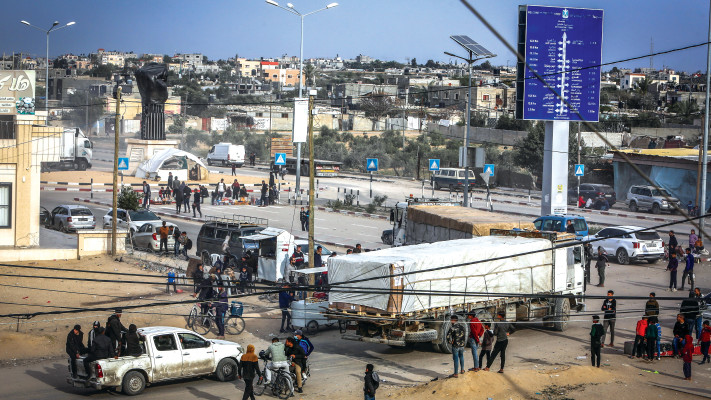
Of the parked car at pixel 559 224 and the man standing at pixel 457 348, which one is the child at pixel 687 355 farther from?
the parked car at pixel 559 224

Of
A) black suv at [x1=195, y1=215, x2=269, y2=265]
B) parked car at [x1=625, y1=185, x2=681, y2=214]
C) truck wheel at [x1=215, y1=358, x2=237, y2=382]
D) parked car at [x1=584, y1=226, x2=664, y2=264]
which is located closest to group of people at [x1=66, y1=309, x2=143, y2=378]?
truck wheel at [x1=215, y1=358, x2=237, y2=382]

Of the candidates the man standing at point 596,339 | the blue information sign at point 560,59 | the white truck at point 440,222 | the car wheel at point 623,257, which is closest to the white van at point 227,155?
the white truck at point 440,222

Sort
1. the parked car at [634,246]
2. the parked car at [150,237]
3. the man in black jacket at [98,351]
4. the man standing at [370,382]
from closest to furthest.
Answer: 1. the man standing at [370,382]
2. the man in black jacket at [98,351]
3. the parked car at [634,246]
4. the parked car at [150,237]

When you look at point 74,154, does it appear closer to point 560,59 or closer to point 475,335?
point 560,59

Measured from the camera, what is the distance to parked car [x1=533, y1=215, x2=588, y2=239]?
2873 cm

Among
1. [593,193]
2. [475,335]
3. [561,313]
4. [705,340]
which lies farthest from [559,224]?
[593,193]

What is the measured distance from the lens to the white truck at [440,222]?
22828mm

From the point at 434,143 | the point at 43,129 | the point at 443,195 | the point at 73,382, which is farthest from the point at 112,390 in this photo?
the point at 434,143

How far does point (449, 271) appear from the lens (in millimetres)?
16812

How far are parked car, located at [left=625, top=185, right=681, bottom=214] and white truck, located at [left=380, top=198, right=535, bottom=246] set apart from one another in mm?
19096

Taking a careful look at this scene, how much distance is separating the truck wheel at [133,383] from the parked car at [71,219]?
796 inches

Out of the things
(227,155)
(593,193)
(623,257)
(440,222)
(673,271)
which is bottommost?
(623,257)

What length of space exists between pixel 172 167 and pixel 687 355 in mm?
43703

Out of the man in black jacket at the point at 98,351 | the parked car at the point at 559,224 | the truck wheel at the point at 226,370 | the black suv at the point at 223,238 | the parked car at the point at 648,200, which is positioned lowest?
the truck wheel at the point at 226,370
